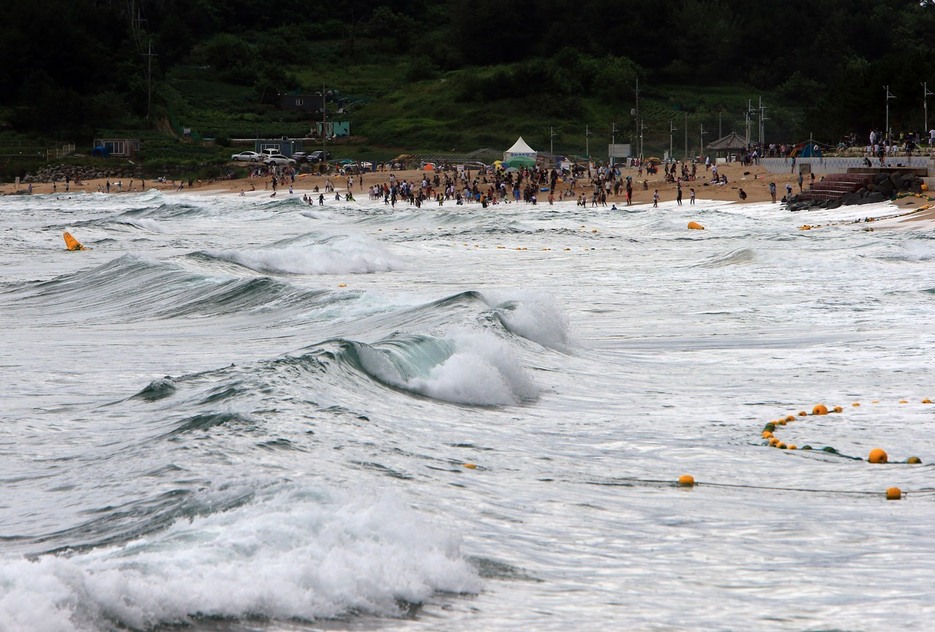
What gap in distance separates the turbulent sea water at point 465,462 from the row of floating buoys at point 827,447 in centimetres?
12

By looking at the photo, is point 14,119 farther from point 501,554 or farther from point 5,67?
point 501,554

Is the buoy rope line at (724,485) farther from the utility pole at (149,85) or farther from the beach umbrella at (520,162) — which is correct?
the utility pole at (149,85)

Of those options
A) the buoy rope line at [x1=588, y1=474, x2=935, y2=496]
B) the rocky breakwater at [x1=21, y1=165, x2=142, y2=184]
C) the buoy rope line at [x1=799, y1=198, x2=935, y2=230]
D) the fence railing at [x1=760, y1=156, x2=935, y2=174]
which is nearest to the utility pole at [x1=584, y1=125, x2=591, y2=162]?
the fence railing at [x1=760, y1=156, x2=935, y2=174]

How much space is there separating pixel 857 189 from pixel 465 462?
45.4 meters

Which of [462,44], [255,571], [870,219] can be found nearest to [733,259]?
[870,219]

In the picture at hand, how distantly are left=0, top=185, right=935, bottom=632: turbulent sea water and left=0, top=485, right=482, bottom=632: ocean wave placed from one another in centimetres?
2

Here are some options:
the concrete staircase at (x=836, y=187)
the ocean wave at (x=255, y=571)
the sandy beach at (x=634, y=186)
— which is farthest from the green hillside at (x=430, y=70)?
the ocean wave at (x=255, y=571)

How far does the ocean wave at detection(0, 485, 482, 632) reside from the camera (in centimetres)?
Result: 645

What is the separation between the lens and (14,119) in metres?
104

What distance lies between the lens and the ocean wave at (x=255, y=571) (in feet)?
21.2

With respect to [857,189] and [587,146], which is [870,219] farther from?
[587,146]

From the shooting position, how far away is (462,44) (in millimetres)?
129125

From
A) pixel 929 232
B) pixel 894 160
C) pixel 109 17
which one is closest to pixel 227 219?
pixel 894 160

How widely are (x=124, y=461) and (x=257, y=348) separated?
7.30 metres
